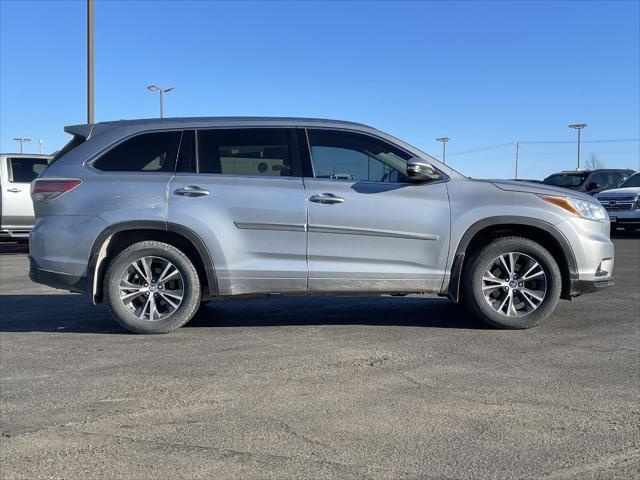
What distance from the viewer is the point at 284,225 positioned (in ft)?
17.7

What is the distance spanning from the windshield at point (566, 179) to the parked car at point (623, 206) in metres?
1.43

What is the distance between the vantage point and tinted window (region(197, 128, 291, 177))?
5.54 meters

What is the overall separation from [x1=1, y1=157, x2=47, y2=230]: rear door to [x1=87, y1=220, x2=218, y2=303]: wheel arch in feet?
28.9

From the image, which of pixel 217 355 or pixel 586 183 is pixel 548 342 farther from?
pixel 586 183

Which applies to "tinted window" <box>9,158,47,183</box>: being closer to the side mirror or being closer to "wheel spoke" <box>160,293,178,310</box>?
"wheel spoke" <box>160,293,178,310</box>

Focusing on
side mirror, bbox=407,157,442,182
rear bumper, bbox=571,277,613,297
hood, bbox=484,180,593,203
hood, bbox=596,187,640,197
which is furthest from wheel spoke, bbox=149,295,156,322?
hood, bbox=596,187,640,197

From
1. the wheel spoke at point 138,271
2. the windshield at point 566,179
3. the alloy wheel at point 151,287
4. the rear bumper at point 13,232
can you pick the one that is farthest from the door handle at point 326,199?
the windshield at point 566,179

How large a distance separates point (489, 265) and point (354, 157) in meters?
1.63

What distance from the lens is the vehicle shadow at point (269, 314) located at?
5.98 metres

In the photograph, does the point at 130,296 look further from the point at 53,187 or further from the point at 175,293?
the point at 53,187

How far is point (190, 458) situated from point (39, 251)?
3.29m

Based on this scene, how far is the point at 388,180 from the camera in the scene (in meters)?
5.52

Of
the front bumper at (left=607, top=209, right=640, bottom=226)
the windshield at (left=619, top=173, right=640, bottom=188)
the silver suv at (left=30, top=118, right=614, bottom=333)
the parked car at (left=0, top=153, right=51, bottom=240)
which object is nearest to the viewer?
the silver suv at (left=30, top=118, right=614, bottom=333)

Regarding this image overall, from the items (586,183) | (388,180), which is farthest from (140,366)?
(586,183)
